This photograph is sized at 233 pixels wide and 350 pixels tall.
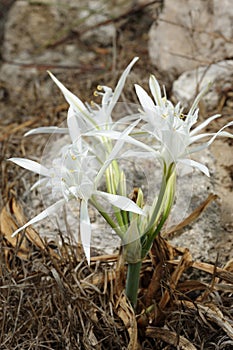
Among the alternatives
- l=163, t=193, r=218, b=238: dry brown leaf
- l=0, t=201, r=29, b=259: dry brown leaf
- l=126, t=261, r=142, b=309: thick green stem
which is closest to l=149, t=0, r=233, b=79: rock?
l=163, t=193, r=218, b=238: dry brown leaf

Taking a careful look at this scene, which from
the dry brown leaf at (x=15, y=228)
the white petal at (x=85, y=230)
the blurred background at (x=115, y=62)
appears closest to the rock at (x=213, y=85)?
the blurred background at (x=115, y=62)

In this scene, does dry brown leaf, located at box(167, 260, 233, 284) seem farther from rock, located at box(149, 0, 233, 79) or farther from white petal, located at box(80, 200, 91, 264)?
rock, located at box(149, 0, 233, 79)

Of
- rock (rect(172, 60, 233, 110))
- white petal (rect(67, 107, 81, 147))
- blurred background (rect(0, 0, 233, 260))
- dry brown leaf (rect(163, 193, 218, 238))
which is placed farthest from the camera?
rock (rect(172, 60, 233, 110))

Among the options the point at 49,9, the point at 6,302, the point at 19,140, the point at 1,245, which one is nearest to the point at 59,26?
the point at 49,9

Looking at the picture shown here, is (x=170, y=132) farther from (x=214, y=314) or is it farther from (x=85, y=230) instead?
(x=214, y=314)

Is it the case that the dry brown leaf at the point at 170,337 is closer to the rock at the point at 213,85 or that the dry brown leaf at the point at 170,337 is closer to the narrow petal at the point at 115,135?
the narrow petal at the point at 115,135

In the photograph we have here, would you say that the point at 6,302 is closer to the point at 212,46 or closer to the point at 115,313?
the point at 115,313

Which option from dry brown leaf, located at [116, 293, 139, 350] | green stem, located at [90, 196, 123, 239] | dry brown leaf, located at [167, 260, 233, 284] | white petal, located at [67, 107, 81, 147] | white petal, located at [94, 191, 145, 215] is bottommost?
dry brown leaf, located at [116, 293, 139, 350]
